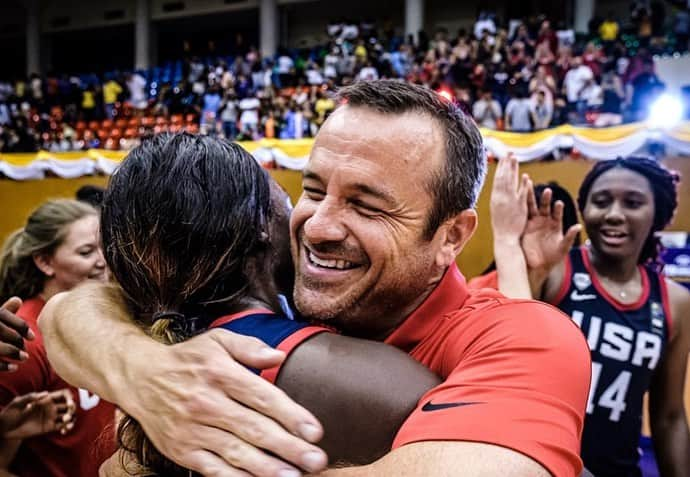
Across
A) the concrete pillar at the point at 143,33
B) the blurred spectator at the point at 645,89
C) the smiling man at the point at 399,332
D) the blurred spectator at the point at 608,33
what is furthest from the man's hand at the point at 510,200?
the concrete pillar at the point at 143,33

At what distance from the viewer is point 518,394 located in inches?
36.4

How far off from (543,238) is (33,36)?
24.3 meters

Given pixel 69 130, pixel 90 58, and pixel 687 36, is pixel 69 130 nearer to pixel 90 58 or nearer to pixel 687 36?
pixel 90 58

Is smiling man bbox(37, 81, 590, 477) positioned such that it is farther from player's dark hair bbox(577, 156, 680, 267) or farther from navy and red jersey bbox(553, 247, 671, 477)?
player's dark hair bbox(577, 156, 680, 267)

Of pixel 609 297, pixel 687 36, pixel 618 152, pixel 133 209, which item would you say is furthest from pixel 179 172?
pixel 687 36

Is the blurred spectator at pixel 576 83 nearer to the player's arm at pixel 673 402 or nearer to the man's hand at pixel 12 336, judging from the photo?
the player's arm at pixel 673 402

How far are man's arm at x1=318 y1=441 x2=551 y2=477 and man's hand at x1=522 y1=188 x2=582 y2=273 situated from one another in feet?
4.23

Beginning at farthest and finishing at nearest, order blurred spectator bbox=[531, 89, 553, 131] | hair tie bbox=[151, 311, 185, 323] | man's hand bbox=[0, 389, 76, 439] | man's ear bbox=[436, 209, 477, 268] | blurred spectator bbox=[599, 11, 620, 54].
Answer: blurred spectator bbox=[599, 11, 620, 54], blurred spectator bbox=[531, 89, 553, 131], man's hand bbox=[0, 389, 76, 439], man's ear bbox=[436, 209, 477, 268], hair tie bbox=[151, 311, 185, 323]

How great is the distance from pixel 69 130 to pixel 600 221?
54.2 feet

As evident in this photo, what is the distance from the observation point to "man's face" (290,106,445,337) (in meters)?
1.23

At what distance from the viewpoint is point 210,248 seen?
1.12 metres

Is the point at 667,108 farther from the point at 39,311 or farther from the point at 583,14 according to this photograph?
the point at 39,311

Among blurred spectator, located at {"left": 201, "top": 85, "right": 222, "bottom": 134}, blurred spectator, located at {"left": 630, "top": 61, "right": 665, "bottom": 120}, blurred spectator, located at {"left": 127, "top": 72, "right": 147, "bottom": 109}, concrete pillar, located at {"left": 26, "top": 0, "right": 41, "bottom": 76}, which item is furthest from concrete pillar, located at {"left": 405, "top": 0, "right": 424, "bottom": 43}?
concrete pillar, located at {"left": 26, "top": 0, "right": 41, "bottom": 76}

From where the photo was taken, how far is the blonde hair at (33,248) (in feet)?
8.28
